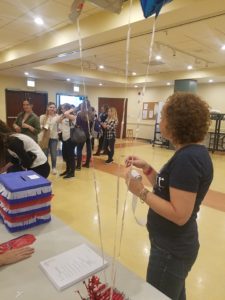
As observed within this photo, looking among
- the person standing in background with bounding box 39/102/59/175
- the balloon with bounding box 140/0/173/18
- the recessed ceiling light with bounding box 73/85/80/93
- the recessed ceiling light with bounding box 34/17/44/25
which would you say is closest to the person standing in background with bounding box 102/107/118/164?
the person standing in background with bounding box 39/102/59/175

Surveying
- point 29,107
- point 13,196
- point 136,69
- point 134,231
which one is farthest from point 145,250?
point 136,69

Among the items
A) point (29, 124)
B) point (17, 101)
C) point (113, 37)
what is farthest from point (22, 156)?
point (17, 101)

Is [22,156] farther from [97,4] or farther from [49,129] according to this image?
[49,129]

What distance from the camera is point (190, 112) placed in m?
0.87

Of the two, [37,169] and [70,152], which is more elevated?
[37,169]

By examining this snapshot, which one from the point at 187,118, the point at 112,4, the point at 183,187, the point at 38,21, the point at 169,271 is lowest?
the point at 169,271

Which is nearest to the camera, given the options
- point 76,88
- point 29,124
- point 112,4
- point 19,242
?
point 19,242

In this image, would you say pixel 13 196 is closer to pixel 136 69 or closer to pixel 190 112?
pixel 190 112

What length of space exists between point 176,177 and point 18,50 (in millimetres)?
5121

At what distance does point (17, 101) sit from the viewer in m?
7.85

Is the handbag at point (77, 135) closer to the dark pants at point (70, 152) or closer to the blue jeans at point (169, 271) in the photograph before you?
the dark pants at point (70, 152)

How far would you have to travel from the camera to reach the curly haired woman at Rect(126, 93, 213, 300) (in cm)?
81

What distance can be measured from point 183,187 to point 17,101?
8.09 m

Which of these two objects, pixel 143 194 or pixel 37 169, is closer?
pixel 143 194
